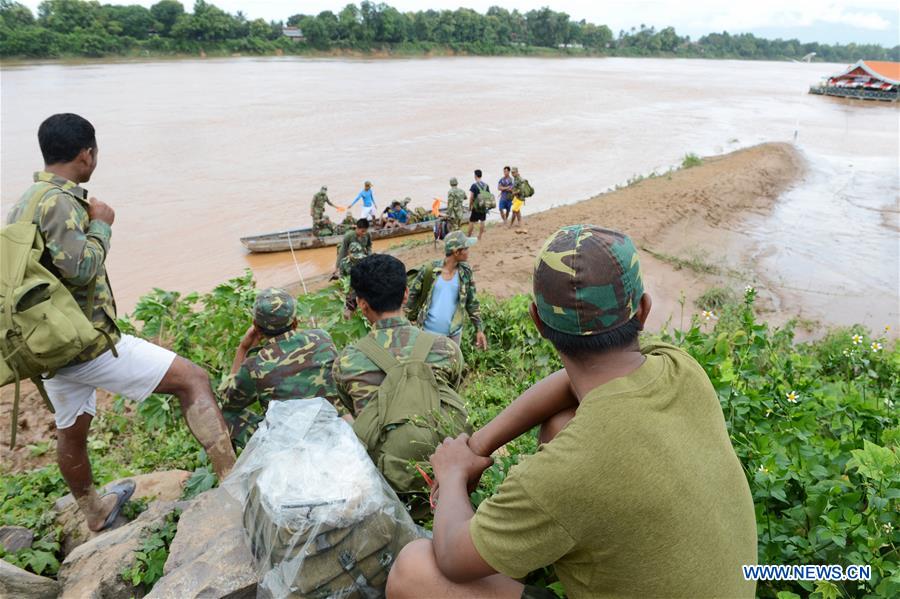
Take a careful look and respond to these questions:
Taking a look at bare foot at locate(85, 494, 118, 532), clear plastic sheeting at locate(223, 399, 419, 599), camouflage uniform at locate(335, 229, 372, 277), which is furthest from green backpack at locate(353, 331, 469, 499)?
camouflage uniform at locate(335, 229, 372, 277)

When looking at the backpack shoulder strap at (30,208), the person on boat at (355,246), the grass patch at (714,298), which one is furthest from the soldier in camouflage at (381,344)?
the grass patch at (714,298)

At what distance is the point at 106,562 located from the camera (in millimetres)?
2725

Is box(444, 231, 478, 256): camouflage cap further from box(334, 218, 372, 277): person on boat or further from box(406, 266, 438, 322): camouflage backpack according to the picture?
box(334, 218, 372, 277): person on boat

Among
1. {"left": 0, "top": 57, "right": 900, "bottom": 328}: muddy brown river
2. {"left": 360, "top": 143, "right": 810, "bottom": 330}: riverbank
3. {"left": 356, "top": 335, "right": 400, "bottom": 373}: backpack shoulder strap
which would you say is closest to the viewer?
{"left": 356, "top": 335, "right": 400, "bottom": 373}: backpack shoulder strap

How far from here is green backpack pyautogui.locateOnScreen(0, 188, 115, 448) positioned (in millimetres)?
2439

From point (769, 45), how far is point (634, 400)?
5510 inches

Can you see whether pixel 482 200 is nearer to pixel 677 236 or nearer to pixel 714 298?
pixel 677 236

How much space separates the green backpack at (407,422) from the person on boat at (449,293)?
2.40 metres

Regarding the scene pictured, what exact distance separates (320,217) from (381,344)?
36.4 feet

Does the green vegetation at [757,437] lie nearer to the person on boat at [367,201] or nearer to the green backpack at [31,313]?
the green backpack at [31,313]

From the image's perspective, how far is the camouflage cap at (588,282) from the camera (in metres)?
1.45

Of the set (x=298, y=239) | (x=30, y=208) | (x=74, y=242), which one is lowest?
(x=298, y=239)

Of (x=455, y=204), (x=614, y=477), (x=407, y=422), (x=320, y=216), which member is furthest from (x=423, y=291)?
(x=320, y=216)

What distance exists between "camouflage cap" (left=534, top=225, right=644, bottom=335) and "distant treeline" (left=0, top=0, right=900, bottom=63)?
5352cm
